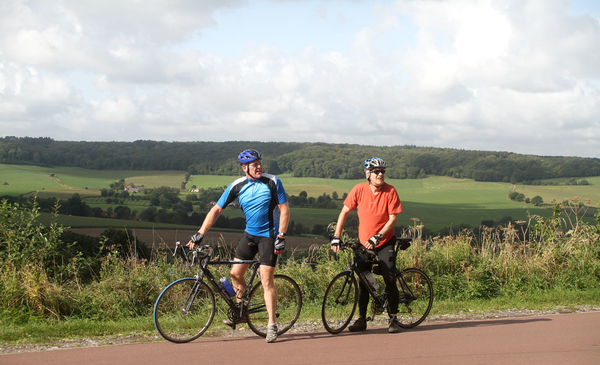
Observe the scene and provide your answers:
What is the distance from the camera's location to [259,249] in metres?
5.73

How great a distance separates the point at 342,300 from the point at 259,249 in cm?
136

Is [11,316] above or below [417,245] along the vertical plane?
below

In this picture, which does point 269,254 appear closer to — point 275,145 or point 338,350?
point 338,350

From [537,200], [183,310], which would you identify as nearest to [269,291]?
[183,310]

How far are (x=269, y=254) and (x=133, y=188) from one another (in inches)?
2947

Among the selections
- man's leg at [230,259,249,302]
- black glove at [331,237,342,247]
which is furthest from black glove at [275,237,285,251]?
black glove at [331,237,342,247]

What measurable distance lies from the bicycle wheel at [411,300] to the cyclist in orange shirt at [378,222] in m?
0.41

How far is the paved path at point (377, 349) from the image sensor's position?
4.97m

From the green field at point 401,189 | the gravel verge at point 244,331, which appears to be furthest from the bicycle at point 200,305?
the green field at point 401,189

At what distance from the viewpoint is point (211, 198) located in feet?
205

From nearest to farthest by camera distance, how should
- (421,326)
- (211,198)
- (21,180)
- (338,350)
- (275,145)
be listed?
(338,350) → (421,326) → (211,198) → (21,180) → (275,145)

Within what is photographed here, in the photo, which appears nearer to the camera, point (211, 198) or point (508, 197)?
point (211, 198)

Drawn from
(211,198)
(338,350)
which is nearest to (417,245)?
(338,350)

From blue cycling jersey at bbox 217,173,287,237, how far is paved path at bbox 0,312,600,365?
1303mm
